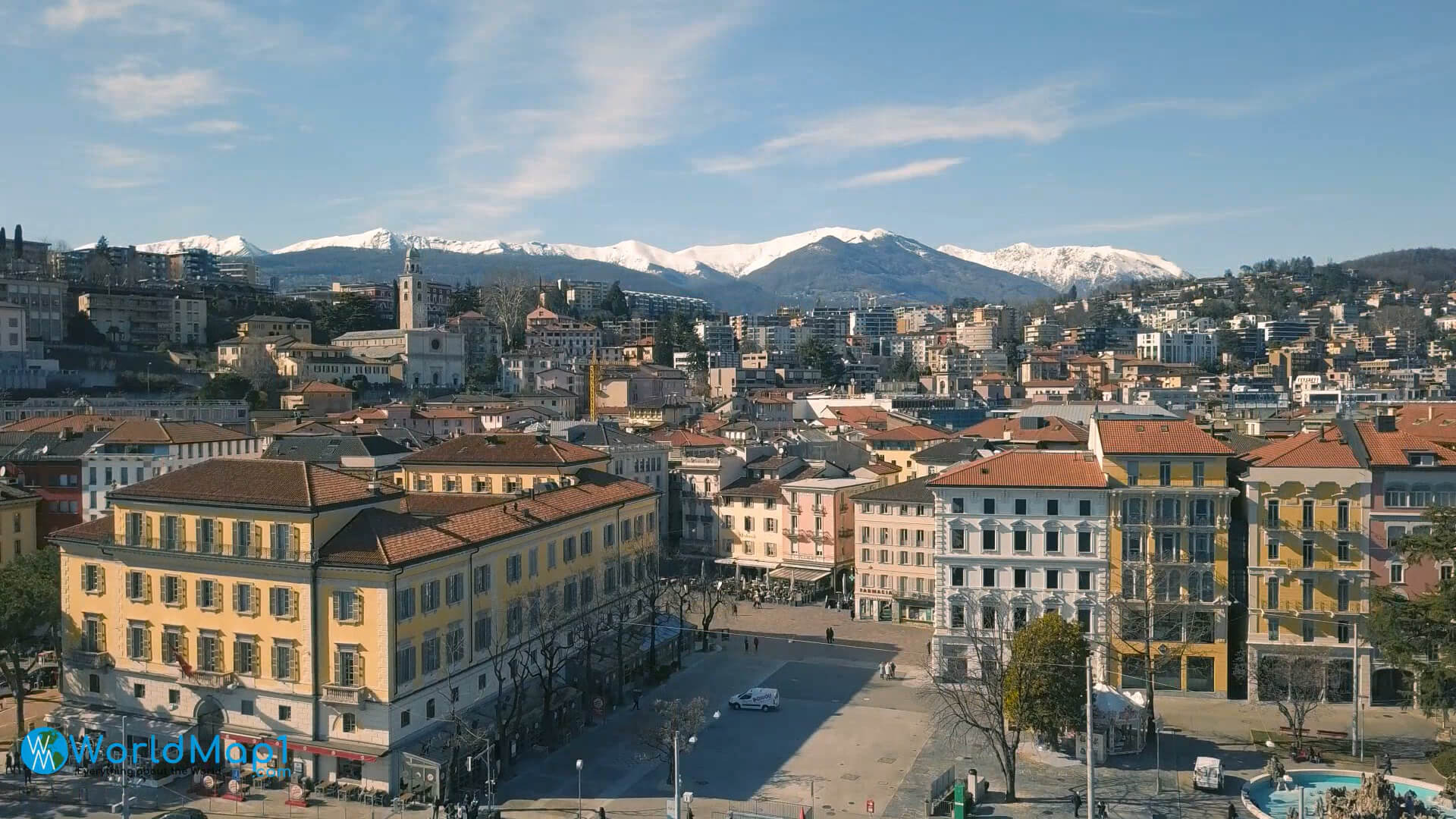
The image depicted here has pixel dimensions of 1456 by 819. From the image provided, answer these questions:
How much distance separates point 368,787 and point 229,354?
10646 cm

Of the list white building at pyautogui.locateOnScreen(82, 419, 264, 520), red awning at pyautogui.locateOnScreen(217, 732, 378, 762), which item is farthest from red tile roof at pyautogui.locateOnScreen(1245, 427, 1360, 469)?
white building at pyautogui.locateOnScreen(82, 419, 264, 520)

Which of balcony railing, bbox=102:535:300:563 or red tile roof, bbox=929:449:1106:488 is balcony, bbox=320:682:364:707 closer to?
balcony railing, bbox=102:535:300:563

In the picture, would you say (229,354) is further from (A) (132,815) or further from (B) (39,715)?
(A) (132,815)

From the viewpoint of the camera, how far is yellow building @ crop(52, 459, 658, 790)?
1305 inches

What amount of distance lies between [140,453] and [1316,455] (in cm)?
5360

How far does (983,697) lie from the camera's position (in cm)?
3506

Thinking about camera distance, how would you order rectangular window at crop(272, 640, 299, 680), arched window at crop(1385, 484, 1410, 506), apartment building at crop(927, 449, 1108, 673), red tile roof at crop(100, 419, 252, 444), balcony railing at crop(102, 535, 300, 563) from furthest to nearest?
red tile roof at crop(100, 419, 252, 444)
apartment building at crop(927, 449, 1108, 673)
arched window at crop(1385, 484, 1410, 506)
balcony railing at crop(102, 535, 300, 563)
rectangular window at crop(272, 640, 299, 680)

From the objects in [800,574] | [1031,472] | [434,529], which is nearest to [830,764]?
[434,529]

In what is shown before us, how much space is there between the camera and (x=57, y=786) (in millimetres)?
33812

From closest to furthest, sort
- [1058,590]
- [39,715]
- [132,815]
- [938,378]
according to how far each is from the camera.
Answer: [132,815], [39,715], [1058,590], [938,378]

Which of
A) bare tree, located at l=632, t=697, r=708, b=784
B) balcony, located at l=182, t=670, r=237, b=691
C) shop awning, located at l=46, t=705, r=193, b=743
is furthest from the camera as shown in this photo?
bare tree, located at l=632, t=697, r=708, b=784

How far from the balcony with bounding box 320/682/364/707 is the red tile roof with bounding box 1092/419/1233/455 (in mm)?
28117

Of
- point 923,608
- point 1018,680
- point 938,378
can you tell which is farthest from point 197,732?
point 938,378

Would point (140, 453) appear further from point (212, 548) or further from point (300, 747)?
point (300, 747)
